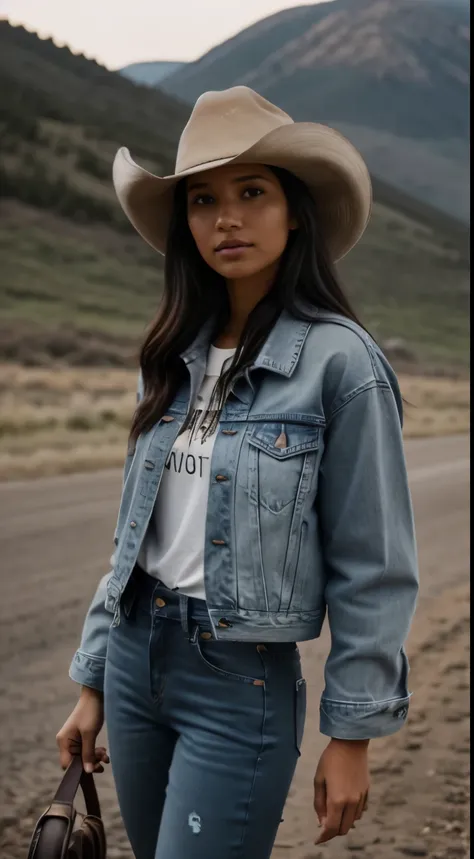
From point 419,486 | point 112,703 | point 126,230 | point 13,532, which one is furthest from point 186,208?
point 419,486

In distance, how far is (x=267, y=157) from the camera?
0.90 meters

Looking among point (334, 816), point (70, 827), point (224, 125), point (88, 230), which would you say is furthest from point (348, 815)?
point (88, 230)

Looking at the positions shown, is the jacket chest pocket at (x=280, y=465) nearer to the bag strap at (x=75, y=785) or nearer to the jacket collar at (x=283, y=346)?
the jacket collar at (x=283, y=346)

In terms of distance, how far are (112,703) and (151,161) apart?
2.32 meters

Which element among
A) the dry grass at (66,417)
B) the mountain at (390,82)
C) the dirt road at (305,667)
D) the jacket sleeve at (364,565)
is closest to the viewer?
the jacket sleeve at (364,565)

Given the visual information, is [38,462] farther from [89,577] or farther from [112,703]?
[112,703]

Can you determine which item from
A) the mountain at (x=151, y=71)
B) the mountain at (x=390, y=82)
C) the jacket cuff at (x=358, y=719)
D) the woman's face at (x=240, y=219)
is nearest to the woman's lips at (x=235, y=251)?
the woman's face at (x=240, y=219)

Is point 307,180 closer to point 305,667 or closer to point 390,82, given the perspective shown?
point 305,667

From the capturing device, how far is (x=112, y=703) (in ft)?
3.09

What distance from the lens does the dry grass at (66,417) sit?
294 centimetres

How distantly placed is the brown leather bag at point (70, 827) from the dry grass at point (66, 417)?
1.95m

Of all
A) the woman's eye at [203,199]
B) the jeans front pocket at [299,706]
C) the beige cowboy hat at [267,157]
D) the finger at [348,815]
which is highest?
the beige cowboy hat at [267,157]

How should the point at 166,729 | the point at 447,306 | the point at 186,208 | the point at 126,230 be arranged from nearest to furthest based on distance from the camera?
the point at 166,729 < the point at 186,208 < the point at 126,230 < the point at 447,306

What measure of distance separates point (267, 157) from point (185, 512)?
0.34 meters
